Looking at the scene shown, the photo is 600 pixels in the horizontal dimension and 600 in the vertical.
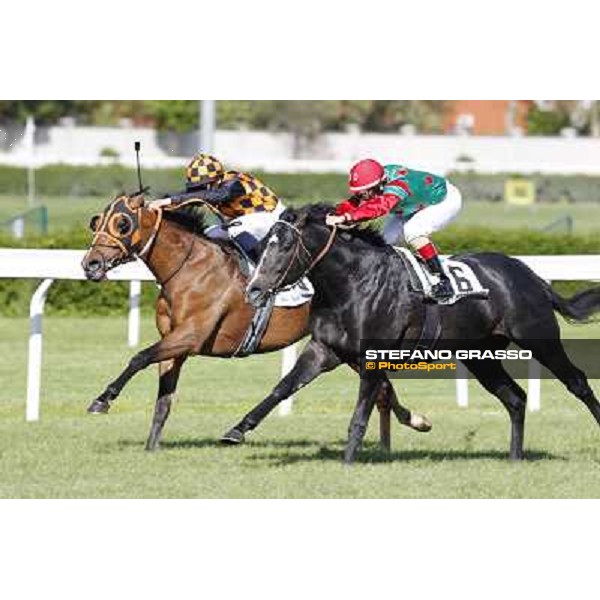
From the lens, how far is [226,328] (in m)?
8.95

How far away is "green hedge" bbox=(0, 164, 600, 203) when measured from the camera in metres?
34.8

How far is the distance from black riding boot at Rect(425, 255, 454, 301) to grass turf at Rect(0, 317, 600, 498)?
0.86 m

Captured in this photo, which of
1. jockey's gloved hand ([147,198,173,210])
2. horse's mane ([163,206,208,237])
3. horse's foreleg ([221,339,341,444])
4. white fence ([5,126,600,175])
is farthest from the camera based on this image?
white fence ([5,126,600,175])

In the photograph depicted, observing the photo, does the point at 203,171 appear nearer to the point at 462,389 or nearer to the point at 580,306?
the point at 580,306

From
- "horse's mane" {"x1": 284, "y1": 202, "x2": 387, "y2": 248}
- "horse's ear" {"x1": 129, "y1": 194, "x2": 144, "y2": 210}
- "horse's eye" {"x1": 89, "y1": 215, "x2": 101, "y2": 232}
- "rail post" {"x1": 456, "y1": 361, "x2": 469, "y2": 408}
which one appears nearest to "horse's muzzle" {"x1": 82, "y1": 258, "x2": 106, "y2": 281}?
"horse's eye" {"x1": 89, "y1": 215, "x2": 101, "y2": 232}

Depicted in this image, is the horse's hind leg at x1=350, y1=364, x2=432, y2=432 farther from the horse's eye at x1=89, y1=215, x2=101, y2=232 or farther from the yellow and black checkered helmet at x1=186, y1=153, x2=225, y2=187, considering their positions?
the horse's eye at x1=89, y1=215, x2=101, y2=232

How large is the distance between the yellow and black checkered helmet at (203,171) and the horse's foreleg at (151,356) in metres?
0.88

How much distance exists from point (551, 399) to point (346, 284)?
4207 mm

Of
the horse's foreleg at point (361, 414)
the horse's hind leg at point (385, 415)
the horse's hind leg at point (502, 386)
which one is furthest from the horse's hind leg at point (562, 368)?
the horse's foreleg at point (361, 414)

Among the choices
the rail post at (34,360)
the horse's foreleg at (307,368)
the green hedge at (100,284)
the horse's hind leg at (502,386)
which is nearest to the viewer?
the horse's foreleg at (307,368)

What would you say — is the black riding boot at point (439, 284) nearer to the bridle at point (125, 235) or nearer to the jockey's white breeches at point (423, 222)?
the jockey's white breeches at point (423, 222)

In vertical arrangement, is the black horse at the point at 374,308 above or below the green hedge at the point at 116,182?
above

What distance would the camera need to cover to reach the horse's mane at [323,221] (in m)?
7.96

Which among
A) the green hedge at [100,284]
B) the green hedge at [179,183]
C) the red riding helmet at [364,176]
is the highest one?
the red riding helmet at [364,176]
